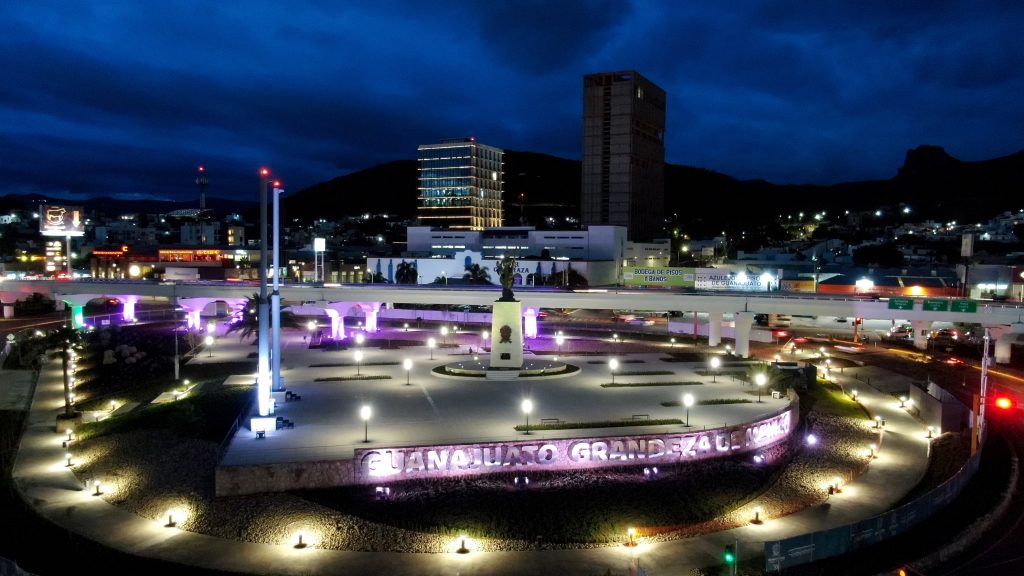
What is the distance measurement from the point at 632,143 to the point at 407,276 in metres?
83.0

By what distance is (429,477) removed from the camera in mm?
31547

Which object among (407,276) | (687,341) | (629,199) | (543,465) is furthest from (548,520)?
(629,199)

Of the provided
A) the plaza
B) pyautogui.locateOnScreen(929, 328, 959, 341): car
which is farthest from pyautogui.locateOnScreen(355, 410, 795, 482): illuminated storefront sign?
pyautogui.locateOnScreen(929, 328, 959, 341): car

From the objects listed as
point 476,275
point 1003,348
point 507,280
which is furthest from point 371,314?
point 1003,348

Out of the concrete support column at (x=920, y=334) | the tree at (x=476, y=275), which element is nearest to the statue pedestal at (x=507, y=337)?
the concrete support column at (x=920, y=334)

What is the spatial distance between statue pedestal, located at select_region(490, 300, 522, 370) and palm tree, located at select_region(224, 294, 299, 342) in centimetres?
1766

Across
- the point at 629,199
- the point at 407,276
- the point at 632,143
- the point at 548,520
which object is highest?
the point at 632,143

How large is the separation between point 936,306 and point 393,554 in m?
53.5

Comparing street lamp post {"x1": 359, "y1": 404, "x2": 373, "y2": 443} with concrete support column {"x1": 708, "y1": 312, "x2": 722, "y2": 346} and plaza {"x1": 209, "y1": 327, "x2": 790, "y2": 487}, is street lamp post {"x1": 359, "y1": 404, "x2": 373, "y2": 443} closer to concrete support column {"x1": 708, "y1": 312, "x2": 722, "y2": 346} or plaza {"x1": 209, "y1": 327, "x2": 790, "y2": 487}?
plaza {"x1": 209, "y1": 327, "x2": 790, "y2": 487}

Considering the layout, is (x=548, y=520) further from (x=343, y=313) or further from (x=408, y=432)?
(x=343, y=313)

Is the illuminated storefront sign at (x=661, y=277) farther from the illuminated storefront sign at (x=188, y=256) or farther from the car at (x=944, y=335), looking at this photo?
the illuminated storefront sign at (x=188, y=256)

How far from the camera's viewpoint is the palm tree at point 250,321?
59938 mm

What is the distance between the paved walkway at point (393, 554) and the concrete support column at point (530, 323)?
45884 millimetres

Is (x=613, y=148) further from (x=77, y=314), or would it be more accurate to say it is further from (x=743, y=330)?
(x=77, y=314)
